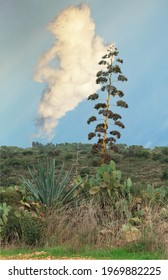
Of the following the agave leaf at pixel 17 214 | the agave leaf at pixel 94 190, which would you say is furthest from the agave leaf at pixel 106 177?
the agave leaf at pixel 17 214

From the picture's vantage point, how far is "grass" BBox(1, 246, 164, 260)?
10.6 m

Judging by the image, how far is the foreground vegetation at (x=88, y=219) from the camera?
37.9 ft

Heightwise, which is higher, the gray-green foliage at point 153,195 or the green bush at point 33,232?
the gray-green foliage at point 153,195

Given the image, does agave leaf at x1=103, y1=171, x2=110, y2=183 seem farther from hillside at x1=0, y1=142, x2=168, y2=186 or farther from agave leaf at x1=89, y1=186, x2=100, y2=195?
hillside at x1=0, y1=142, x2=168, y2=186

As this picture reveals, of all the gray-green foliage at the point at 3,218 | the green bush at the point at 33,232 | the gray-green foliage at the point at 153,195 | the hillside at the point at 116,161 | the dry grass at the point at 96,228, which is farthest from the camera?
the hillside at the point at 116,161

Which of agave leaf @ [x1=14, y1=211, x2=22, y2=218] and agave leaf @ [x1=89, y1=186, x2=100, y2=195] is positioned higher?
agave leaf @ [x1=89, y1=186, x2=100, y2=195]

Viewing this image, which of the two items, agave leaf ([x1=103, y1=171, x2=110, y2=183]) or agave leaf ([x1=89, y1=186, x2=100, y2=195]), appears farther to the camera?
agave leaf ([x1=103, y1=171, x2=110, y2=183])

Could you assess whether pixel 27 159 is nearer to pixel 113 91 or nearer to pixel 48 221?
pixel 113 91

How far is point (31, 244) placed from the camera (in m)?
13.0

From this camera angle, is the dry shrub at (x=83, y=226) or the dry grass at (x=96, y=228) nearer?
the dry grass at (x=96, y=228)

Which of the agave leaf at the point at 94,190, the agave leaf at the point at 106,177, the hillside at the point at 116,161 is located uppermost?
the hillside at the point at 116,161

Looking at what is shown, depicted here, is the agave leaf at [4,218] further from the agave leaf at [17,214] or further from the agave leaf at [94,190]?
the agave leaf at [94,190]

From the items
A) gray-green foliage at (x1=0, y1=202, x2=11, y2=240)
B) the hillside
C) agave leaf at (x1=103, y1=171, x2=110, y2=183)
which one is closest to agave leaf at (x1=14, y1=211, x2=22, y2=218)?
gray-green foliage at (x1=0, y1=202, x2=11, y2=240)
